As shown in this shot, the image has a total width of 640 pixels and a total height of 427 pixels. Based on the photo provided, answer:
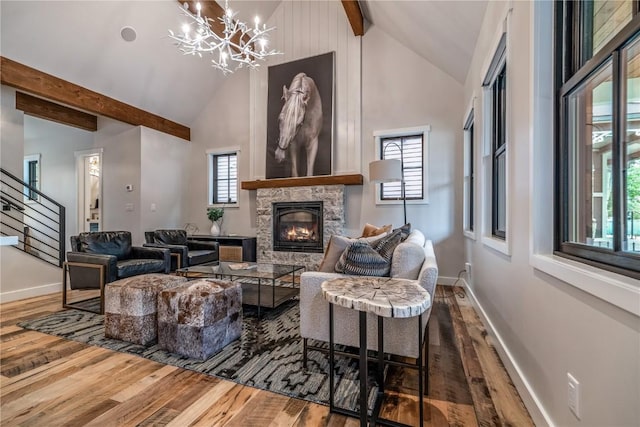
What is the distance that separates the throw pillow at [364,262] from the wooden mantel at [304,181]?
2896mm

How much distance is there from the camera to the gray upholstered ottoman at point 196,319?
2.03 metres

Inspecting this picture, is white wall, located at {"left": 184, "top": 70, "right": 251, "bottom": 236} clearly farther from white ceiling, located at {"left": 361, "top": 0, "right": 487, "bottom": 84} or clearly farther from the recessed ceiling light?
white ceiling, located at {"left": 361, "top": 0, "right": 487, "bottom": 84}

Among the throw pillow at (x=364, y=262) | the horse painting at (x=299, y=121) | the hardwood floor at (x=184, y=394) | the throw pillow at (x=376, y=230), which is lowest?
the hardwood floor at (x=184, y=394)

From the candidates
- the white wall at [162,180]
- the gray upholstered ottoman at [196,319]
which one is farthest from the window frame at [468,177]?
the white wall at [162,180]

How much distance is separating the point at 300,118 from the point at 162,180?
2.97m

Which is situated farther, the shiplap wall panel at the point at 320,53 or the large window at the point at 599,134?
the shiplap wall panel at the point at 320,53

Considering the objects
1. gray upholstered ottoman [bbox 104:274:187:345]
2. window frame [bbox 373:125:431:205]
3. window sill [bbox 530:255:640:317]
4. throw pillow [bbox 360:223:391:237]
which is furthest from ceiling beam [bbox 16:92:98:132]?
window sill [bbox 530:255:640:317]

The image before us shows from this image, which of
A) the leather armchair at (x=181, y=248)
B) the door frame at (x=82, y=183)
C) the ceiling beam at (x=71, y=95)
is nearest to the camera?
the ceiling beam at (x=71, y=95)

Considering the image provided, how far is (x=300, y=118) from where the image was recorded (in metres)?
5.16

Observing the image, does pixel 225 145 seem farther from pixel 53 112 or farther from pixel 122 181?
pixel 53 112

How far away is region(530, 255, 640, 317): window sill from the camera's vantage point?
2.64ft

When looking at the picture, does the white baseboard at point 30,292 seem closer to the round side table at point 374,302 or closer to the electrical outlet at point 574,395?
the round side table at point 374,302

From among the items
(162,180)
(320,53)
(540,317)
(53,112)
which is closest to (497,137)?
(540,317)

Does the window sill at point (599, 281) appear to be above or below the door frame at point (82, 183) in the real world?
below
